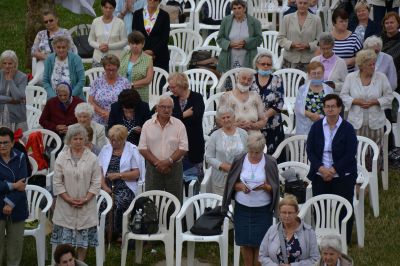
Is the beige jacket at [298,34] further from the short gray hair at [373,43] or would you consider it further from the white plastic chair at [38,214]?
the white plastic chair at [38,214]

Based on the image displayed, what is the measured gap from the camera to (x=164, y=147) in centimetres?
1698

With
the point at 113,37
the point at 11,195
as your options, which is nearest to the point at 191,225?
the point at 11,195

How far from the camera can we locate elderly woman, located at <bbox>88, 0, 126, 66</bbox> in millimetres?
20594

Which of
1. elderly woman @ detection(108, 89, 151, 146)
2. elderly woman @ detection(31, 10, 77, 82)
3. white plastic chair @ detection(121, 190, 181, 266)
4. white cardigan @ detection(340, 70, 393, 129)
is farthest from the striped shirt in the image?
white plastic chair @ detection(121, 190, 181, 266)

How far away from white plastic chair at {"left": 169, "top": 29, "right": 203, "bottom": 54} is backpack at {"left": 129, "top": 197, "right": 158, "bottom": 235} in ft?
19.6

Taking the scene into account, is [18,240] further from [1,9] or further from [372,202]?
[1,9]

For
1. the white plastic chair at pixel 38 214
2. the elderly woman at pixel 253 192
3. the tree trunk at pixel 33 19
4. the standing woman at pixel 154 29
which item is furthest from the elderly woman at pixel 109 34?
the elderly woman at pixel 253 192

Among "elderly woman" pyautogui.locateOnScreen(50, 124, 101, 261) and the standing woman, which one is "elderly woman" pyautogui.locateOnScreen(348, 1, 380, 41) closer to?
the standing woman

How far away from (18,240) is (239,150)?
2581 millimetres

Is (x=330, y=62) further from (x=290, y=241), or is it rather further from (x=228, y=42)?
(x=290, y=241)

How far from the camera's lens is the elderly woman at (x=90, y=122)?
17391mm

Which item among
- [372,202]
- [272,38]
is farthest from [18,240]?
[272,38]

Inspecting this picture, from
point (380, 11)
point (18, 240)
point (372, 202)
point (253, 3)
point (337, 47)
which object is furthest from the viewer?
point (253, 3)

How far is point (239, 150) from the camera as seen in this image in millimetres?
16891
